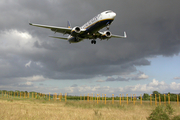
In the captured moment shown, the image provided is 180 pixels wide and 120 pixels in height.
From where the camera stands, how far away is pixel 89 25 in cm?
3284

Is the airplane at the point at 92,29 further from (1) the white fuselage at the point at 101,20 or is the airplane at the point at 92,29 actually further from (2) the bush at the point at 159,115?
(2) the bush at the point at 159,115

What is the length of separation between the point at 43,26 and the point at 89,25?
27.4 feet

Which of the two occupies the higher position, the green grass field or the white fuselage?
the white fuselage

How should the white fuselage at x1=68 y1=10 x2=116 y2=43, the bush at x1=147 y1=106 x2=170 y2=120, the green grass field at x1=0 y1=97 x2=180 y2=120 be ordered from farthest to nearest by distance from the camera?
the white fuselage at x1=68 y1=10 x2=116 y2=43, the green grass field at x1=0 y1=97 x2=180 y2=120, the bush at x1=147 y1=106 x2=170 y2=120

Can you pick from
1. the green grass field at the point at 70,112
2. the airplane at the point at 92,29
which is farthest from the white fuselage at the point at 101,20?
the green grass field at the point at 70,112

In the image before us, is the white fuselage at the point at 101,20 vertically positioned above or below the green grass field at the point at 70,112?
above

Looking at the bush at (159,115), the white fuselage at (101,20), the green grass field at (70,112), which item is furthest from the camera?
the white fuselage at (101,20)

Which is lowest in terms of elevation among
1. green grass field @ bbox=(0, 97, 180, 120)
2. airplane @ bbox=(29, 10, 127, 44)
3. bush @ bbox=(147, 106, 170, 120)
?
green grass field @ bbox=(0, 97, 180, 120)

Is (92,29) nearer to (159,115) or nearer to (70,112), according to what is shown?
(70,112)

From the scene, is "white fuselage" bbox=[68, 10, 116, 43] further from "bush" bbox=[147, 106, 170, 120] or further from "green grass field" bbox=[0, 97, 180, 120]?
"bush" bbox=[147, 106, 170, 120]

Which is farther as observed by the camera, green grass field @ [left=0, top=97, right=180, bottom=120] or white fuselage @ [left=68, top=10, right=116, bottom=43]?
white fuselage @ [left=68, top=10, right=116, bottom=43]

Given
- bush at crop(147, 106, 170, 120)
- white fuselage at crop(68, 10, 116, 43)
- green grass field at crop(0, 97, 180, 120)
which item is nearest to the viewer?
bush at crop(147, 106, 170, 120)

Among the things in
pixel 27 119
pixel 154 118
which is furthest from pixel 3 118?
pixel 154 118

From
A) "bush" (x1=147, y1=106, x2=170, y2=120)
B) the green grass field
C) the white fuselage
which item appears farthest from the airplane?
"bush" (x1=147, y1=106, x2=170, y2=120)
